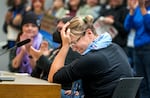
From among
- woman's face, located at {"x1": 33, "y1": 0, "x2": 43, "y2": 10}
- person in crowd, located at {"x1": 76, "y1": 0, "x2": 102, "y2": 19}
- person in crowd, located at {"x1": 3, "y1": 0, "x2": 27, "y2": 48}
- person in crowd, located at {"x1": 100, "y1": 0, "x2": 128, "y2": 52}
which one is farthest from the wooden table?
woman's face, located at {"x1": 33, "y1": 0, "x2": 43, "y2": 10}

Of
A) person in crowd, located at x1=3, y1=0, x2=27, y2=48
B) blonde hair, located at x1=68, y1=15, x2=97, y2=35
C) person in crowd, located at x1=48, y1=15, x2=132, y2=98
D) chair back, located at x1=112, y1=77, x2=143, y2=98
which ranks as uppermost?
person in crowd, located at x1=3, y1=0, x2=27, y2=48

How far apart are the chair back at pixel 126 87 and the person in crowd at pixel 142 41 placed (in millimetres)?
2086

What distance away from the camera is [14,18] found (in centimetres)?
648

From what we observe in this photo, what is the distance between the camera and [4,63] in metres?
5.70

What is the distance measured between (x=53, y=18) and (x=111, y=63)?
10.2 feet

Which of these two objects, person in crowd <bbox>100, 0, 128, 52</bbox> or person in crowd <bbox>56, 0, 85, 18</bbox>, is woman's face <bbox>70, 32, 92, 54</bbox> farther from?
person in crowd <bbox>56, 0, 85, 18</bbox>

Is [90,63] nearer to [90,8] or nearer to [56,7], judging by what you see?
[90,8]

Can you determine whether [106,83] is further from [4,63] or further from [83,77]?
[4,63]

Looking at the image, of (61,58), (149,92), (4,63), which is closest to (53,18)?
(4,63)

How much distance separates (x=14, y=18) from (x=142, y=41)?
7.40ft

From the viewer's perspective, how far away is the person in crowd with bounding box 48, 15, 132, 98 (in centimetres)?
278

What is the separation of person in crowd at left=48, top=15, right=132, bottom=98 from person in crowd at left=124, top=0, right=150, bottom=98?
2013 mm

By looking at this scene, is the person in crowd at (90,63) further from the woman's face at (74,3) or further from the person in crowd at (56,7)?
the person in crowd at (56,7)

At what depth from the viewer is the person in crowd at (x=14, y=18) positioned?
638 cm
